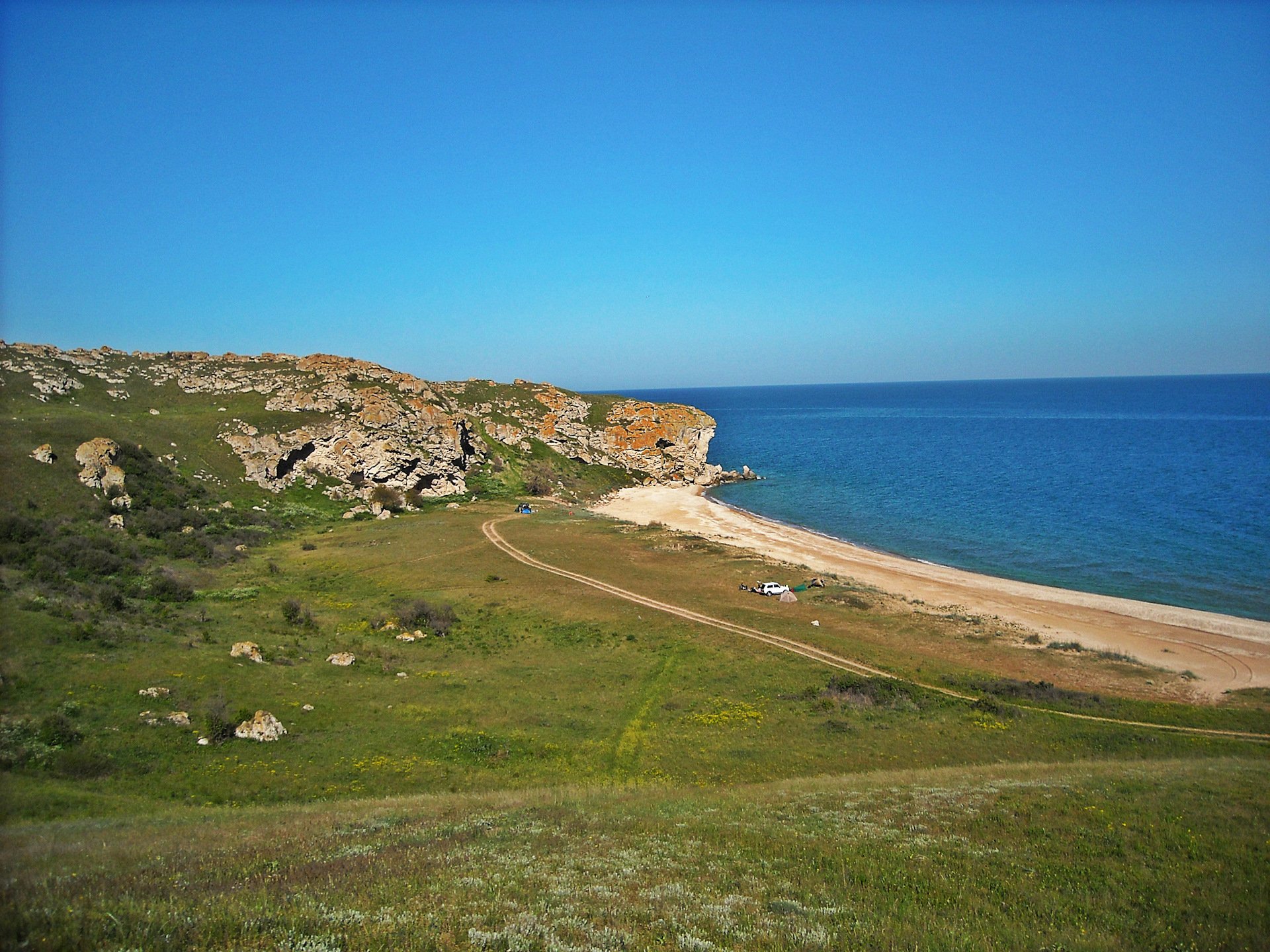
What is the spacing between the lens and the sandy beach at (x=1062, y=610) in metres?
39.1

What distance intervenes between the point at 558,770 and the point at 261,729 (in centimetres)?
1145

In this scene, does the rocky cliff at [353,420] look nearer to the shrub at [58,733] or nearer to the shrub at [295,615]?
the shrub at [295,615]

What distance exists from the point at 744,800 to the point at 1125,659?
110ft

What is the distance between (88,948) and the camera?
7074 millimetres

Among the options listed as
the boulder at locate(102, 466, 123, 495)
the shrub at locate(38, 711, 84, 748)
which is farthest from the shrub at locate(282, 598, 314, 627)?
the boulder at locate(102, 466, 123, 495)

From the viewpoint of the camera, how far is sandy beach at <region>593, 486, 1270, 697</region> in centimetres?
3909

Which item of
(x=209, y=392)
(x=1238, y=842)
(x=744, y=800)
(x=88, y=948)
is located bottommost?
(x=744, y=800)

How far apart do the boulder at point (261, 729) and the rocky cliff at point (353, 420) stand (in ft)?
167

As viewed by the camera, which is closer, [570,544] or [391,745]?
[391,745]

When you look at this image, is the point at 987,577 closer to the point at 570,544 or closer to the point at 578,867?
the point at 570,544

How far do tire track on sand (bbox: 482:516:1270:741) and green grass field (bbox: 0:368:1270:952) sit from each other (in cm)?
80

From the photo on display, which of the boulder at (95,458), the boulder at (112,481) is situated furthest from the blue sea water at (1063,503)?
the boulder at (95,458)

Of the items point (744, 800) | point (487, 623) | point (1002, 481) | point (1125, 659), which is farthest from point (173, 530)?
point (1002, 481)

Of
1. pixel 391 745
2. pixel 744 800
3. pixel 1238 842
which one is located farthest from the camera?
pixel 391 745
